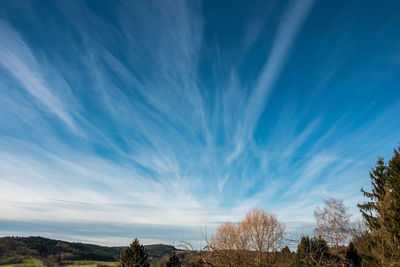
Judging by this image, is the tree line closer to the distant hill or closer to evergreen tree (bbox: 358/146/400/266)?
evergreen tree (bbox: 358/146/400/266)

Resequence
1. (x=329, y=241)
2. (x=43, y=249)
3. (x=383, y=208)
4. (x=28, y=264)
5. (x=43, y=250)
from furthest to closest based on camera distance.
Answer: (x=43, y=249) < (x=43, y=250) < (x=28, y=264) < (x=383, y=208) < (x=329, y=241)

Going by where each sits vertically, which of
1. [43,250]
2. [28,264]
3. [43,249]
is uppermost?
[43,249]

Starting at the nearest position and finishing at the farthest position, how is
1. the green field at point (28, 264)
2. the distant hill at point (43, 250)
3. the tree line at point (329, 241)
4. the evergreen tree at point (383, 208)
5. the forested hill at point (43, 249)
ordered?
the tree line at point (329, 241) < the evergreen tree at point (383, 208) < the green field at point (28, 264) < the distant hill at point (43, 250) < the forested hill at point (43, 249)

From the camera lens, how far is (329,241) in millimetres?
4910

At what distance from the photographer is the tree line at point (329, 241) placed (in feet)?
13.6

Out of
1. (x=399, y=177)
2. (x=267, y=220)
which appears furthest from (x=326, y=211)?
(x=399, y=177)

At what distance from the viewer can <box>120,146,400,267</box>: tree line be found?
415 cm

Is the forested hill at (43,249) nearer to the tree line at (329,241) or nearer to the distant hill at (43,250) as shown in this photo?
the distant hill at (43,250)

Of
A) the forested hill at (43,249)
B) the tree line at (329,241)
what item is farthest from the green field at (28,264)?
the tree line at (329,241)

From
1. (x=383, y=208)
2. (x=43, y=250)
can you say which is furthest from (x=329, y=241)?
(x=43, y=250)

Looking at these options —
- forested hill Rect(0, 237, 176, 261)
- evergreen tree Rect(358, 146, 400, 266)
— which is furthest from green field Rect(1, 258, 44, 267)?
evergreen tree Rect(358, 146, 400, 266)

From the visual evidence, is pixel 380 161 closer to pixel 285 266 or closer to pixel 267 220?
pixel 267 220

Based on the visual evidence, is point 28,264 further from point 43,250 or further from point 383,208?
point 383,208

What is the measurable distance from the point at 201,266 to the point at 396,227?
46.1ft
